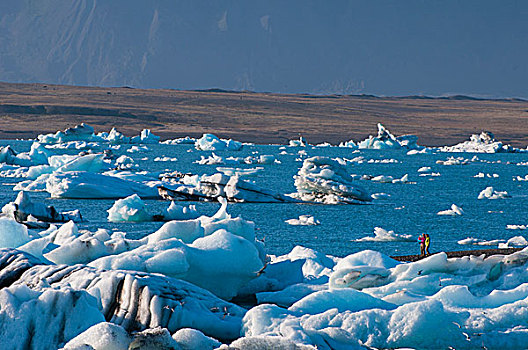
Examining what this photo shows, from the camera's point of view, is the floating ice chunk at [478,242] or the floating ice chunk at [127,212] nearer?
the floating ice chunk at [478,242]

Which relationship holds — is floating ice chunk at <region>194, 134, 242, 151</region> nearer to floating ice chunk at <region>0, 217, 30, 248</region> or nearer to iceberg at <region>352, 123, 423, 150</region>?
iceberg at <region>352, 123, 423, 150</region>

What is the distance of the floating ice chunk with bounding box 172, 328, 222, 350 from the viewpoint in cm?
291

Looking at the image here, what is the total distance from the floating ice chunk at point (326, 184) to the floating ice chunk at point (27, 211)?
284 inches

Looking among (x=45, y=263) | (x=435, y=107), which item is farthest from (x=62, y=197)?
(x=435, y=107)

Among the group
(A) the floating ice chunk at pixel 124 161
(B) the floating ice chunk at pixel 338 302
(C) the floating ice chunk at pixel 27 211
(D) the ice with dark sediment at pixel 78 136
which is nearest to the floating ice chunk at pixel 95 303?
(B) the floating ice chunk at pixel 338 302

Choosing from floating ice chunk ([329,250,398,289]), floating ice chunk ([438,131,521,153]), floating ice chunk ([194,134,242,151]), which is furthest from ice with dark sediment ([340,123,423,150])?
floating ice chunk ([329,250,398,289])

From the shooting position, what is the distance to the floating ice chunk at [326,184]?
17828 mm

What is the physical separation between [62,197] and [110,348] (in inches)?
608

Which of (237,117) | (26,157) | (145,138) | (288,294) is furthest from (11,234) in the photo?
(237,117)

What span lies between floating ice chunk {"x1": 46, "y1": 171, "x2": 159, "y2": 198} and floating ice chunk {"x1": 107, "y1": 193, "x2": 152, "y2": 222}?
376 centimetres

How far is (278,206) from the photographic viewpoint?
17.4m

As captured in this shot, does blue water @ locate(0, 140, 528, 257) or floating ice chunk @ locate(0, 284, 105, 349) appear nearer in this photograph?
floating ice chunk @ locate(0, 284, 105, 349)

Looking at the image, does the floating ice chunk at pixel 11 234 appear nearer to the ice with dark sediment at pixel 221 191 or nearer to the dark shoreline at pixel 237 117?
the ice with dark sediment at pixel 221 191

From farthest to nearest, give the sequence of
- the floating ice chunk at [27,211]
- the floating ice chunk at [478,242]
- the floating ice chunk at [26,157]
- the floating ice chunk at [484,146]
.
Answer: the floating ice chunk at [484,146]
the floating ice chunk at [26,157]
the floating ice chunk at [478,242]
the floating ice chunk at [27,211]
